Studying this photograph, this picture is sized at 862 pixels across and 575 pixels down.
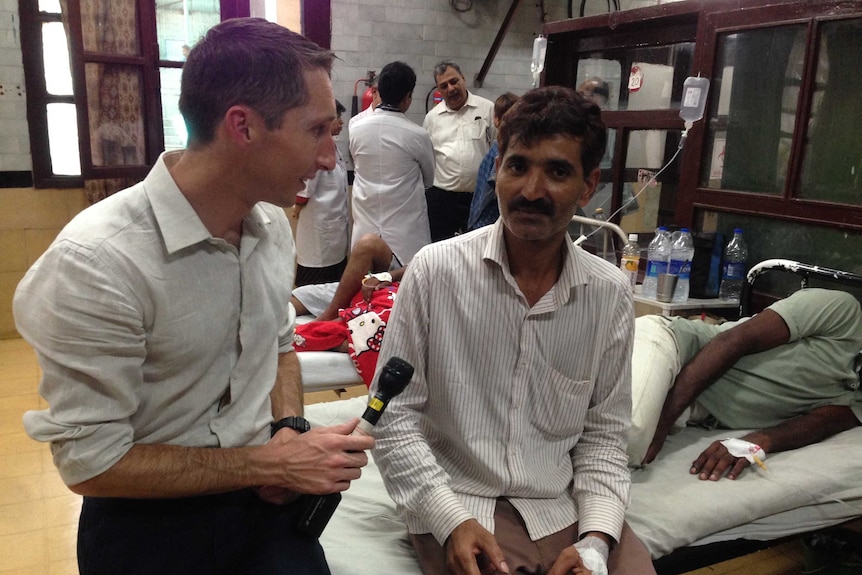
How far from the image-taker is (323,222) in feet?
13.2

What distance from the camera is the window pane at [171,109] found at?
14.4 feet

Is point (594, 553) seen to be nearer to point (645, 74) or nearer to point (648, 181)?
point (648, 181)

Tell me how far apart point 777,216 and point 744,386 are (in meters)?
1.05

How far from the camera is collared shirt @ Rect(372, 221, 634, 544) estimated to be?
1413 millimetres

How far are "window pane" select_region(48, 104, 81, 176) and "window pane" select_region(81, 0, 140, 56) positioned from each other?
1.82 feet

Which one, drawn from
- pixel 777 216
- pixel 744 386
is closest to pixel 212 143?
pixel 744 386

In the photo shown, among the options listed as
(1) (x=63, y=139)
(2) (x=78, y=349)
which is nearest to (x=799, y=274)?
(2) (x=78, y=349)

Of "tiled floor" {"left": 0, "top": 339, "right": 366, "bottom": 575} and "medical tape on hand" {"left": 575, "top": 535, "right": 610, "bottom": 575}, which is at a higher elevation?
"medical tape on hand" {"left": 575, "top": 535, "right": 610, "bottom": 575}

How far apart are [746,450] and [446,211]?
10.3 feet

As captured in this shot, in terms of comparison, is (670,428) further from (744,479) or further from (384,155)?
(384,155)

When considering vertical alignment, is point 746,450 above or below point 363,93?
below

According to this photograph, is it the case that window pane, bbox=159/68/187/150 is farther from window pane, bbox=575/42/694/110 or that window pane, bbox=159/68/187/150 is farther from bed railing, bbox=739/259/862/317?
bed railing, bbox=739/259/862/317

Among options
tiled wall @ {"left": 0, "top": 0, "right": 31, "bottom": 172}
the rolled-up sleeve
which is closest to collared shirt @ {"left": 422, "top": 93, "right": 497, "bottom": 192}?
tiled wall @ {"left": 0, "top": 0, "right": 31, "bottom": 172}

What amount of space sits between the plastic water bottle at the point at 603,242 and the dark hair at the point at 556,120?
219 cm
